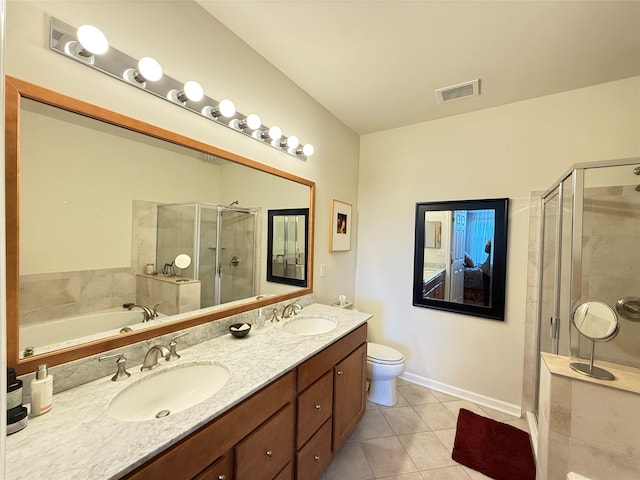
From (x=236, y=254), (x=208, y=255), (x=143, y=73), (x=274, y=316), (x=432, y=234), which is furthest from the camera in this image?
(x=432, y=234)

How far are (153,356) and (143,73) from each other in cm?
122

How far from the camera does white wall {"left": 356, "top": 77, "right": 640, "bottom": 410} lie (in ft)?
6.45

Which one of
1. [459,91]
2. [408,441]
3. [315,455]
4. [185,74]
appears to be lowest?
[408,441]

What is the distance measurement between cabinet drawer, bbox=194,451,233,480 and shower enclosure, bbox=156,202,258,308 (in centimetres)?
75

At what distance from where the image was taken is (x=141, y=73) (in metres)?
1.11

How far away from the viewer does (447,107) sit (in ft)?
7.63

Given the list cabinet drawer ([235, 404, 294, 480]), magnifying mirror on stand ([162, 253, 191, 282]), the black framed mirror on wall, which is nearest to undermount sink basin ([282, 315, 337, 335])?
the black framed mirror on wall

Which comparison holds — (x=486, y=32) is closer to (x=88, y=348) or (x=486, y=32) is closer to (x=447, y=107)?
(x=447, y=107)

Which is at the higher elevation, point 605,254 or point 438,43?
point 438,43

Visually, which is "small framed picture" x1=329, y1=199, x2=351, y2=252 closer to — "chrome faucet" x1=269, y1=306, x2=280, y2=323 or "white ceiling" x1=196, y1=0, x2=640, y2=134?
"chrome faucet" x1=269, y1=306, x2=280, y2=323

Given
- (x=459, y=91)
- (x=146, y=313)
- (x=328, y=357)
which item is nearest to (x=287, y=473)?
(x=328, y=357)

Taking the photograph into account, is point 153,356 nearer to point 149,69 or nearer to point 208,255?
point 208,255

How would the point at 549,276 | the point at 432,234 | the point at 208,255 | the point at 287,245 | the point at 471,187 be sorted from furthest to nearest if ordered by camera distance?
the point at 432,234 → the point at 471,187 → the point at 287,245 → the point at 549,276 → the point at 208,255

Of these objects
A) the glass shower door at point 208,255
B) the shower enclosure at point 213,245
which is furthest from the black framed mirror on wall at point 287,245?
the glass shower door at point 208,255
